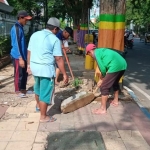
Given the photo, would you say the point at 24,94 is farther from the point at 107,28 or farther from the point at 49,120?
the point at 107,28

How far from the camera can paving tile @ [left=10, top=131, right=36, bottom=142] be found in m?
4.17

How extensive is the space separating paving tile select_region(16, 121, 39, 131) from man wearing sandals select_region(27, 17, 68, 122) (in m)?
0.32

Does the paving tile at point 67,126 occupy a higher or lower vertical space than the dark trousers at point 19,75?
lower

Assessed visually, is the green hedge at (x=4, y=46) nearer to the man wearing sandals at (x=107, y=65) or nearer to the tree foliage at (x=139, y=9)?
the man wearing sandals at (x=107, y=65)

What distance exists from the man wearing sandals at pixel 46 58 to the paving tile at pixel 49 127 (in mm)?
295

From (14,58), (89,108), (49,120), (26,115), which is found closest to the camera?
(49,120)

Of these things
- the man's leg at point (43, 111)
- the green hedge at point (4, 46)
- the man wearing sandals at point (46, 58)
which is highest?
the man wearing sandals at point (46, 58)

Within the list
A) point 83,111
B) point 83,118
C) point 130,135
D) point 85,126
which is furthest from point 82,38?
point 130,135

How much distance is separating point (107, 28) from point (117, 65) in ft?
5.32

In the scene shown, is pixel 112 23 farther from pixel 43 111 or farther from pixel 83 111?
pixel 43 111

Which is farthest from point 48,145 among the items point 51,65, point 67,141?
point 51,65

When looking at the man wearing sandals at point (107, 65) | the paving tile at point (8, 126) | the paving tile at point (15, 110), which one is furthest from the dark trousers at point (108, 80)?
the paving tile at point (8, 126)

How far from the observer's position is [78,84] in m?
7.39

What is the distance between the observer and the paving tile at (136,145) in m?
3.97
